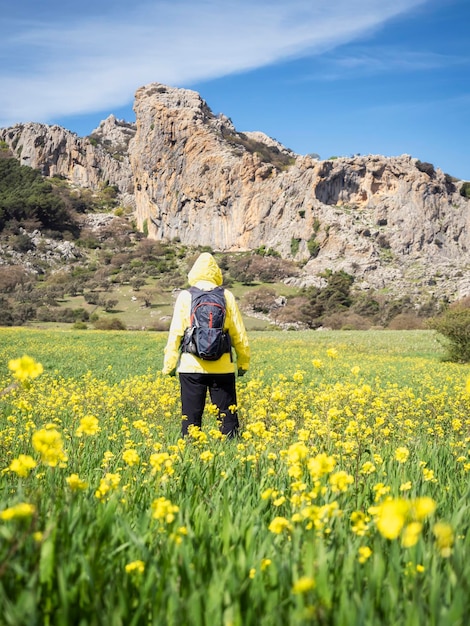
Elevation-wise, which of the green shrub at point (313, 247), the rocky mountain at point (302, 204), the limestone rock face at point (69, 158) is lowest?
the green shrub at point (313, 247)

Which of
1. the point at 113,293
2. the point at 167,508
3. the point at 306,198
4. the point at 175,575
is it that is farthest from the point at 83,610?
the point at 306,198

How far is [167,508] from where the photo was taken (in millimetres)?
1808

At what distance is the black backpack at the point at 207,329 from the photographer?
18.0 feet

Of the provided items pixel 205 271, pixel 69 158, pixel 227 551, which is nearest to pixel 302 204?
pixel 69 158

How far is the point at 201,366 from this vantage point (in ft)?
18.9

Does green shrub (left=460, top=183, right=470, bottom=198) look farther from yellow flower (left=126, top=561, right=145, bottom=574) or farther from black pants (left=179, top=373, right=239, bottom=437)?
yellow flower (left=126, top=561, right=145, bottom=574)

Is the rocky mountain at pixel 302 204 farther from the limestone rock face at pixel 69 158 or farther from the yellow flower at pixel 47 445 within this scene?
the yellow flower at pixel 47 445

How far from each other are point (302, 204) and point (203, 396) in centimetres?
10242

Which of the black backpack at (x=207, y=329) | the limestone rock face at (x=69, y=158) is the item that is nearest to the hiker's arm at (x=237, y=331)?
the black backpack at (x=207, y=329)

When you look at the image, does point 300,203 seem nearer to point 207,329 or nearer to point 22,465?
point 207,329

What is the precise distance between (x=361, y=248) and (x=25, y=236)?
68984 millimetres

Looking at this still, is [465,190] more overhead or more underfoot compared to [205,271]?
more overhead

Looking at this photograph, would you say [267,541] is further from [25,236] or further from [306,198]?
[25,236]

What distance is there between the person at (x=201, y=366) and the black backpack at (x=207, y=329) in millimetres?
130
